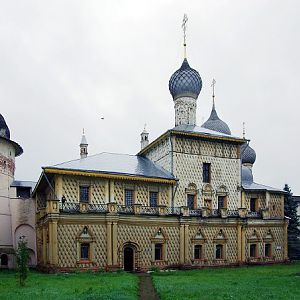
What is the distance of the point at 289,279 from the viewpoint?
22625 mm

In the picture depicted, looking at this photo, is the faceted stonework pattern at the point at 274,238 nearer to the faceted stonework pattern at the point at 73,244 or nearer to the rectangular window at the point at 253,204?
the rectangular window at the point at 253,204

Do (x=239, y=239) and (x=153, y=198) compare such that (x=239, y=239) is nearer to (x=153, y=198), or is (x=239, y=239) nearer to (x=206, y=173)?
(x=206, y=173)

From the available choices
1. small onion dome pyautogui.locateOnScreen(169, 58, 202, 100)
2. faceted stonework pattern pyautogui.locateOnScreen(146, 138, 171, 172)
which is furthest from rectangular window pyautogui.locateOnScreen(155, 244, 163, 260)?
small onion dome pyautogui.locateOnScreen(169, 58, 202, 100)

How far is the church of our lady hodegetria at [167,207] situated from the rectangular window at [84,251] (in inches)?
2.4

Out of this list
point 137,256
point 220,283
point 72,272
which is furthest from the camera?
point 137,256

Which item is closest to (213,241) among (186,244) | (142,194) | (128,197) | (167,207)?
(186,244)

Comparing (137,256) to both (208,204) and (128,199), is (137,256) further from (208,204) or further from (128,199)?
(208,204)

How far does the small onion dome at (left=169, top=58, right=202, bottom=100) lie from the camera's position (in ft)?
123

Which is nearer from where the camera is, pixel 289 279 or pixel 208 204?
pixel 289 279

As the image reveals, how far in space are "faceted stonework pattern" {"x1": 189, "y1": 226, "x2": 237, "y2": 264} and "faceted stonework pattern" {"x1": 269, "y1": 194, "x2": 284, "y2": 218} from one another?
16.4 ft

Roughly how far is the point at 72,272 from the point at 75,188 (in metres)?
5.24

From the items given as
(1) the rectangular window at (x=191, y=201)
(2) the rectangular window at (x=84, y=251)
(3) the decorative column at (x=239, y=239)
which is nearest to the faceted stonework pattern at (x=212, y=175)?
(1) the rectangular window at (x=191, y=201)

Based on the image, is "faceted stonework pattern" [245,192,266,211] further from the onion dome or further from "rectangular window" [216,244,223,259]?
the onion dome

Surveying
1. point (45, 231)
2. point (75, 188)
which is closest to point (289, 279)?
point (75, 188)
